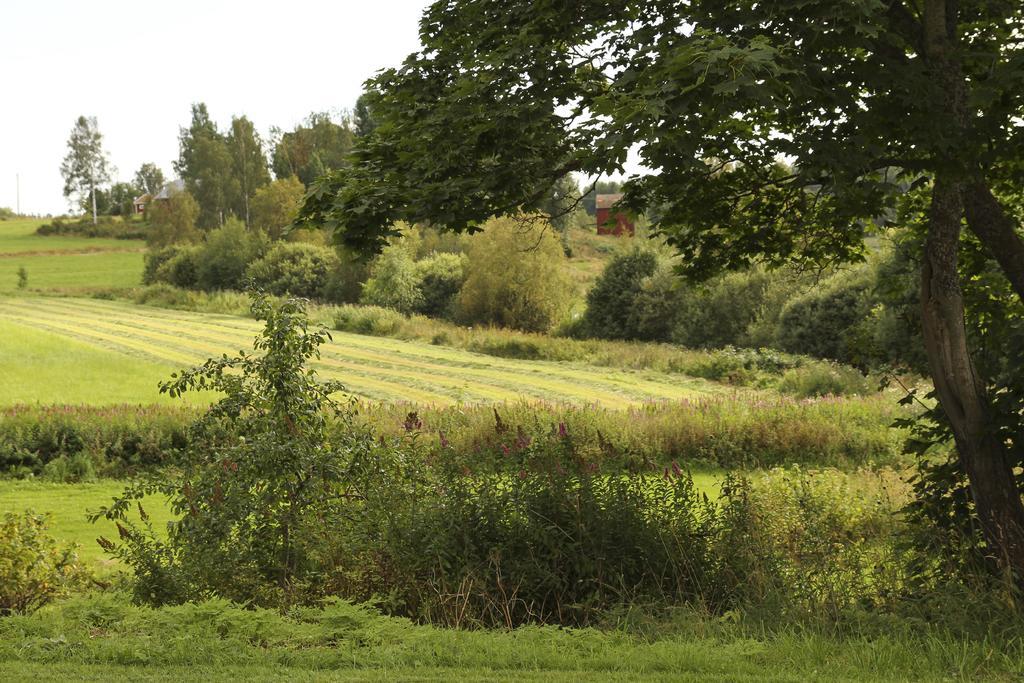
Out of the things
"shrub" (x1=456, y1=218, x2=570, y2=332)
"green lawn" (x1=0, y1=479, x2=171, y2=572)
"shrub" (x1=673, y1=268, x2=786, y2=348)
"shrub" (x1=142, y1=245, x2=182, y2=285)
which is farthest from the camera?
"shrub" (x1=142, y1=245, x2=182, y2=285)

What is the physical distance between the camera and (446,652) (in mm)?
5543

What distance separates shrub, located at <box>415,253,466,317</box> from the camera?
4294 centimetres

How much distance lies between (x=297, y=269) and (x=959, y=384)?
1867 inches

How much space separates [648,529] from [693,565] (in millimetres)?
424

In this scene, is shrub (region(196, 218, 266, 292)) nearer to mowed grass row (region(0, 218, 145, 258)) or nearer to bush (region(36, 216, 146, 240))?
mowed grass row (region(0, 218, 145, 258))

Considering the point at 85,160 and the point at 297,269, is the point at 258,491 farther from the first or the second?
the point at 85,160

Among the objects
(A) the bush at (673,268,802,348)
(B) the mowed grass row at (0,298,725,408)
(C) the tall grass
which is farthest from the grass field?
(C) the tall grass

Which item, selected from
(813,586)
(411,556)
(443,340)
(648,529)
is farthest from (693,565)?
(443,340)

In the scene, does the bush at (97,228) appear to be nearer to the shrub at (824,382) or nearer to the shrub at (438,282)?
the shrub at (438,282)

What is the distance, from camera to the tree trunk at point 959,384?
24.2ft

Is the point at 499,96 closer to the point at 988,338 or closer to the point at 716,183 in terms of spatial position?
the point at 716,183

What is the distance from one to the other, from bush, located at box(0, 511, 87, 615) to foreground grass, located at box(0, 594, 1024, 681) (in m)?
1.34

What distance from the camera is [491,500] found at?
765cm

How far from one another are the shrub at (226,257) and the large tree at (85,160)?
3847cm
